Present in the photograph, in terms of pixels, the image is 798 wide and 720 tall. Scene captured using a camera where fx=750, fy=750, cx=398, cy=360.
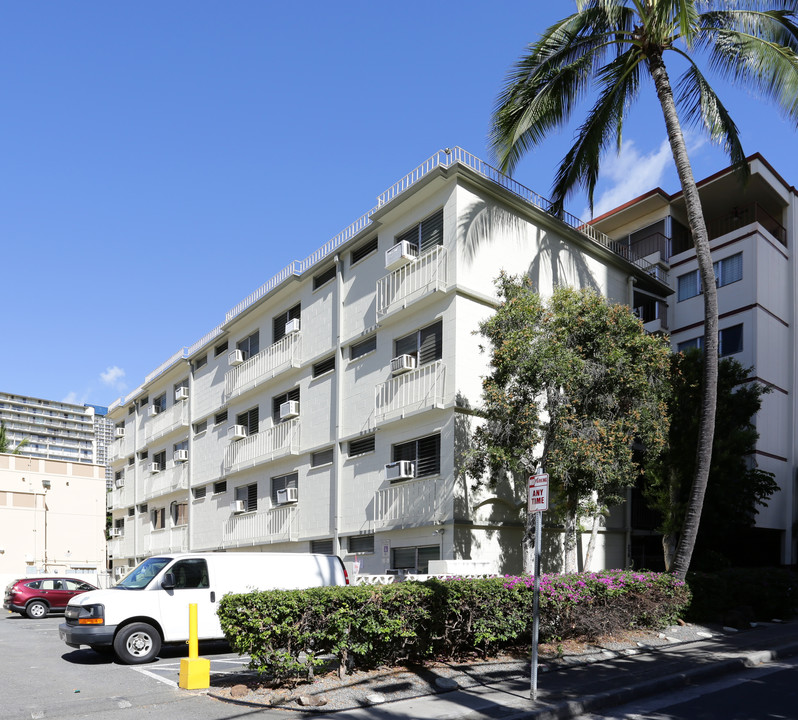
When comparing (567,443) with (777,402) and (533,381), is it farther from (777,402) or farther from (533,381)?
(777,402)

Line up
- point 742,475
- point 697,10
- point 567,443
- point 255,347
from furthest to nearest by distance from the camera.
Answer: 1. point 255,347
2. point 742,475
3. point 697,10
4. point 567,443

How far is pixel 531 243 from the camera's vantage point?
20.7m

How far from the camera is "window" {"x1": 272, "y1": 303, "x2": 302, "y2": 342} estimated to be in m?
25.7

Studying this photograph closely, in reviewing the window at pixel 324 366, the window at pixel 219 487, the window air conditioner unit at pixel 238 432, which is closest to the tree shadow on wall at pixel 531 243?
the window at pixel 324 366

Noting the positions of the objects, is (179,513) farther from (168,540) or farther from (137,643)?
(137,643)

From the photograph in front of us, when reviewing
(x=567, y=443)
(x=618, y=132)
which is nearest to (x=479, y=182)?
(x=618, y=132)

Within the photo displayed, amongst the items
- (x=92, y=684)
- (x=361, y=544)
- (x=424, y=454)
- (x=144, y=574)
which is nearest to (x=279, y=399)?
(x=361, y=544)

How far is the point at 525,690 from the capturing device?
9.69 meters

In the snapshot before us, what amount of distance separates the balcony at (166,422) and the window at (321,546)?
467 inches

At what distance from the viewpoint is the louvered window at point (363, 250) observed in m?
21.8

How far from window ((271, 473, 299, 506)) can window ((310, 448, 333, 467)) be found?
119cm

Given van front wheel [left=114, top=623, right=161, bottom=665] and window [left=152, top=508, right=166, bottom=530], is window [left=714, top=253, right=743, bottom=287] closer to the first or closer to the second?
van front wheel [left=114, top=623, right=161, bottom=665]

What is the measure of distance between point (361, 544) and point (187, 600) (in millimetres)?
7695

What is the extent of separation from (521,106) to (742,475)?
11740 mm
